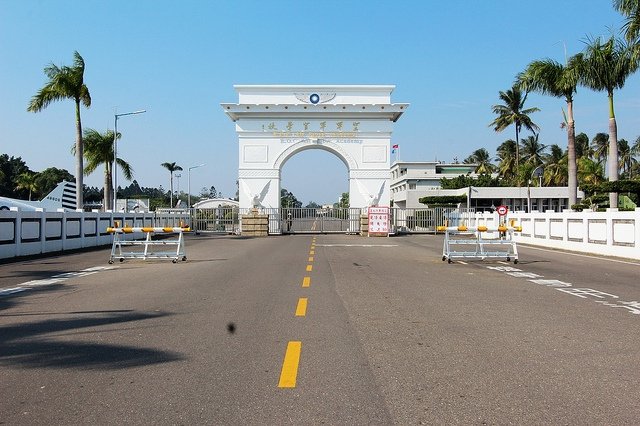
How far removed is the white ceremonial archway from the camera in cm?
4941

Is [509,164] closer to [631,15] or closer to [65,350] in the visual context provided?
[631,15]

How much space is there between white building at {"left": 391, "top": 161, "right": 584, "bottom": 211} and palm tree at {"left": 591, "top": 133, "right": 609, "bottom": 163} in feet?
75.5

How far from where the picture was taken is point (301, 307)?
912 cm

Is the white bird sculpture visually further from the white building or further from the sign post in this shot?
the white building

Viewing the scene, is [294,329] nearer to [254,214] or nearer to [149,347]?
[149,347]

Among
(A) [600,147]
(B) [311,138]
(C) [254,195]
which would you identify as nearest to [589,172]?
(A) [600,147]

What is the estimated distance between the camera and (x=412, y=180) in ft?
309

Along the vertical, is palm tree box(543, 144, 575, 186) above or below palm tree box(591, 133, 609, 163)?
below

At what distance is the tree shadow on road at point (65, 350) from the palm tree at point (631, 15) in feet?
97.9

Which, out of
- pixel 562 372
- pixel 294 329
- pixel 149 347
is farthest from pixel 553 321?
pixel 149 347

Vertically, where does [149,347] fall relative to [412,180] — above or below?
below

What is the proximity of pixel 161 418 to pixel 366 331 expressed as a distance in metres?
3.50

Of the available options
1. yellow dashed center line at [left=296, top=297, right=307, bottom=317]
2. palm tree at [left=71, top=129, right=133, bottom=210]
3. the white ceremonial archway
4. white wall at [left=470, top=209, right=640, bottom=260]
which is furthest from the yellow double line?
the white ceremonial archway

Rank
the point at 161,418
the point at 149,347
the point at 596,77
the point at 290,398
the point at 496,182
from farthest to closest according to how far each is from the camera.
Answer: the point at 496,182 < the point at 596,77 < the point at 149,347 < the point at 290,398 < the point at 161,418
